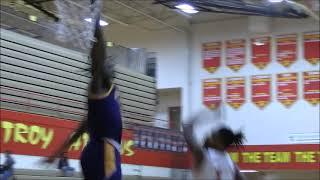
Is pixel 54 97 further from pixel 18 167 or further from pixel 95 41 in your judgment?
pixel 95 41

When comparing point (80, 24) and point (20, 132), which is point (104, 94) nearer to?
point (80, 24)

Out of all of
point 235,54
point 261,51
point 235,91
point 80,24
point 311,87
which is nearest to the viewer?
point 80,24

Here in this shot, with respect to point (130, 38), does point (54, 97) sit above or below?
below

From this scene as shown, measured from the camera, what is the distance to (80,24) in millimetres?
3555

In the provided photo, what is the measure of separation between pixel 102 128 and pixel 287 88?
17.1 meters

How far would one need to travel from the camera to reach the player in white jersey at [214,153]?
9.87 feet

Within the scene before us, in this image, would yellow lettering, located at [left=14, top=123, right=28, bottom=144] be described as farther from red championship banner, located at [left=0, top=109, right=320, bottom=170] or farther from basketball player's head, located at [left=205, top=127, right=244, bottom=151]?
basketball player's head, located at [left=205, top=127, right=244, bottom=151]

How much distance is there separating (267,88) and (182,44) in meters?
3.55

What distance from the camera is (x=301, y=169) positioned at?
1850 cm

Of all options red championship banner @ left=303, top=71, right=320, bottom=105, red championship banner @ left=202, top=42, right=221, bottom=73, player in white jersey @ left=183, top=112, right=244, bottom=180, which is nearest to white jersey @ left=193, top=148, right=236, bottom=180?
player in white jersey @ left=183, top=112, right=244, bottom=180

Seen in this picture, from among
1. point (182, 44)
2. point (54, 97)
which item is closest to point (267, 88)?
A: point (182, 44)

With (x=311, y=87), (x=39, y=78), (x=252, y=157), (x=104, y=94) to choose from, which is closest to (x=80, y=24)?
(x=104, y=94)

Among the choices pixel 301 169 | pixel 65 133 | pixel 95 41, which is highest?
pixel 95 41

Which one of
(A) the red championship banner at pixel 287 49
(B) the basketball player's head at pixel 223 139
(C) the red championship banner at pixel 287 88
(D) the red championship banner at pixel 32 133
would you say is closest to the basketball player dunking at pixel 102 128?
(B) the basketball player's head at pixel 223 139
